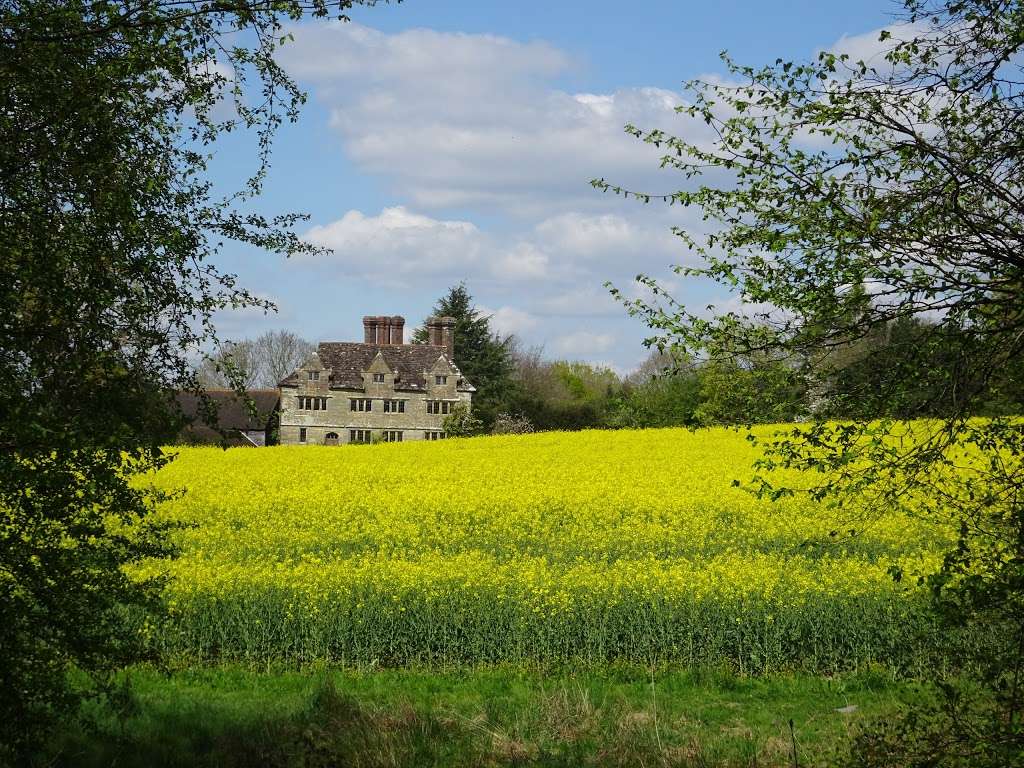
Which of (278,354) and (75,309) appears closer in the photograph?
(75,309)

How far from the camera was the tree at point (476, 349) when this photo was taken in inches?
3110

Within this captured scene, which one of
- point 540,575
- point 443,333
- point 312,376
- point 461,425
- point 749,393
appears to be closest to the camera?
point 749,393

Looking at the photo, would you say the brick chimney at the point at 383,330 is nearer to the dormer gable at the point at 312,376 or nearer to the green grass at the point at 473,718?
the dormer gable at the point at 312,376

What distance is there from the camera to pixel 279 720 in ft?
35.4

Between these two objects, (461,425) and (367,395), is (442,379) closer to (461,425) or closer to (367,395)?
(367,395)

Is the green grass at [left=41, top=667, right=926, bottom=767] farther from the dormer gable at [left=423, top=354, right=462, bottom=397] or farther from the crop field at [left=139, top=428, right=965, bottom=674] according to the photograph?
the dormer gable at [left=423, top=354, right=462, bottom=397]

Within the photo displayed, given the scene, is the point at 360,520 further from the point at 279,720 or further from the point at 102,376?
the point at 102,376

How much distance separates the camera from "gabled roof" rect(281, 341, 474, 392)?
246ft

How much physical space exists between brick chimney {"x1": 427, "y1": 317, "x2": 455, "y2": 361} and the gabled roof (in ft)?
4.16

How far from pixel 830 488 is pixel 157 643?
1135 cm

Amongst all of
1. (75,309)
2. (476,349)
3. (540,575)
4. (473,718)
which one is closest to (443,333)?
(476,349)

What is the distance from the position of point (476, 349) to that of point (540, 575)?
211 ft

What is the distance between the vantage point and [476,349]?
81188mm

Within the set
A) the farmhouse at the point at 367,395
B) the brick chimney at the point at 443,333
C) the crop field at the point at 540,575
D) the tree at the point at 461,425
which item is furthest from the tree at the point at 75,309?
the brick chimney at the point at 443,333
